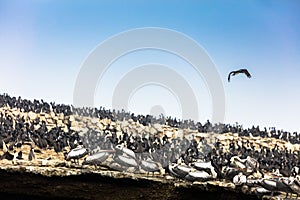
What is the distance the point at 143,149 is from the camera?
8062mm

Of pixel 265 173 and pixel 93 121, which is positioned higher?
pixel 93 121

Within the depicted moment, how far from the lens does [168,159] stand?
8.02 metres

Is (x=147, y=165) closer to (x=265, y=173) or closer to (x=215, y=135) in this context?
(x=265, y=173)

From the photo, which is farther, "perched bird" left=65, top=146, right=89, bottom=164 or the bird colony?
"perched bird" left=65, top=146, right=89, bottom=164

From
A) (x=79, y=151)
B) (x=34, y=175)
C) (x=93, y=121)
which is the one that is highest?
(x=93, y=121)

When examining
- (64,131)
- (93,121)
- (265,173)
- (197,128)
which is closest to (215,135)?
(197,128)

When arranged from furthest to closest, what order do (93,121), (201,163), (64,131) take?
(93,121) → (64,131) → (201,163)

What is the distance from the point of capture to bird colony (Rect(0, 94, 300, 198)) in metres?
7.20

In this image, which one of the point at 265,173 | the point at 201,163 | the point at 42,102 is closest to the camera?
the point at 201,163

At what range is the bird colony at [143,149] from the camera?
283 inches

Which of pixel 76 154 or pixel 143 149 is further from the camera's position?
pixel 143 149

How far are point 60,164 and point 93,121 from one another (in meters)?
3.21

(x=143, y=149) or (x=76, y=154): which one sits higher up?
(x=143, y=149)

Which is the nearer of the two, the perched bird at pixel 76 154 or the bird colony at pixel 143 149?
the bird colony at pixel 143 149
